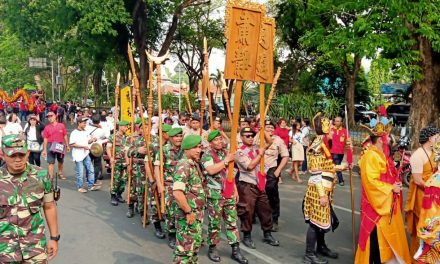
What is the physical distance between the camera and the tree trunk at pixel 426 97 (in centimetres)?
1400

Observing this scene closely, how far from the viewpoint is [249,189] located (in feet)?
19.9

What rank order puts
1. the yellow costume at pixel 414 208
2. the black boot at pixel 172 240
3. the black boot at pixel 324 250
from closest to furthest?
1. the yellow costume at pixel 414 208
2. the black boot at pixel 324 250
3. the black boot at pixel 172 240

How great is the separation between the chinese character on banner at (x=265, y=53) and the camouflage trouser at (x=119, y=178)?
12.2 feet

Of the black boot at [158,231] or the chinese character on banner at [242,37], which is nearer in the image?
the chinese character on banner at [242,37]

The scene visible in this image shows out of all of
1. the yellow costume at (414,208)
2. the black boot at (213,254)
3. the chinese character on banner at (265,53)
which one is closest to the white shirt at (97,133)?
the black boot at (213,254)

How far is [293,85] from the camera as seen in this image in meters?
27.4

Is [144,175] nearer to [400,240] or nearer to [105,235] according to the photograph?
[105,235]

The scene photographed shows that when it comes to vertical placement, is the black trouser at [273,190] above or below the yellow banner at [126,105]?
below

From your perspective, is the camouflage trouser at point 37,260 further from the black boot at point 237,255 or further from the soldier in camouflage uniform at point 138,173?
the soldier in camouflage uniform at point 138,173

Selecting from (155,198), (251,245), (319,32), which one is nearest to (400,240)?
(251,245)

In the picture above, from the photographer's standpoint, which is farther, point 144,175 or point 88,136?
point 88,136

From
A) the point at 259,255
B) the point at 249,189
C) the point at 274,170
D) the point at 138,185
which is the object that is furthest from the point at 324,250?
the point at 138,185

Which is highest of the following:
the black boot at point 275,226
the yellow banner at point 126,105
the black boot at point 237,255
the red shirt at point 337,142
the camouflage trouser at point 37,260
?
the yellow banner at point 126,105

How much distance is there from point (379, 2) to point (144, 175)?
23.5ft
